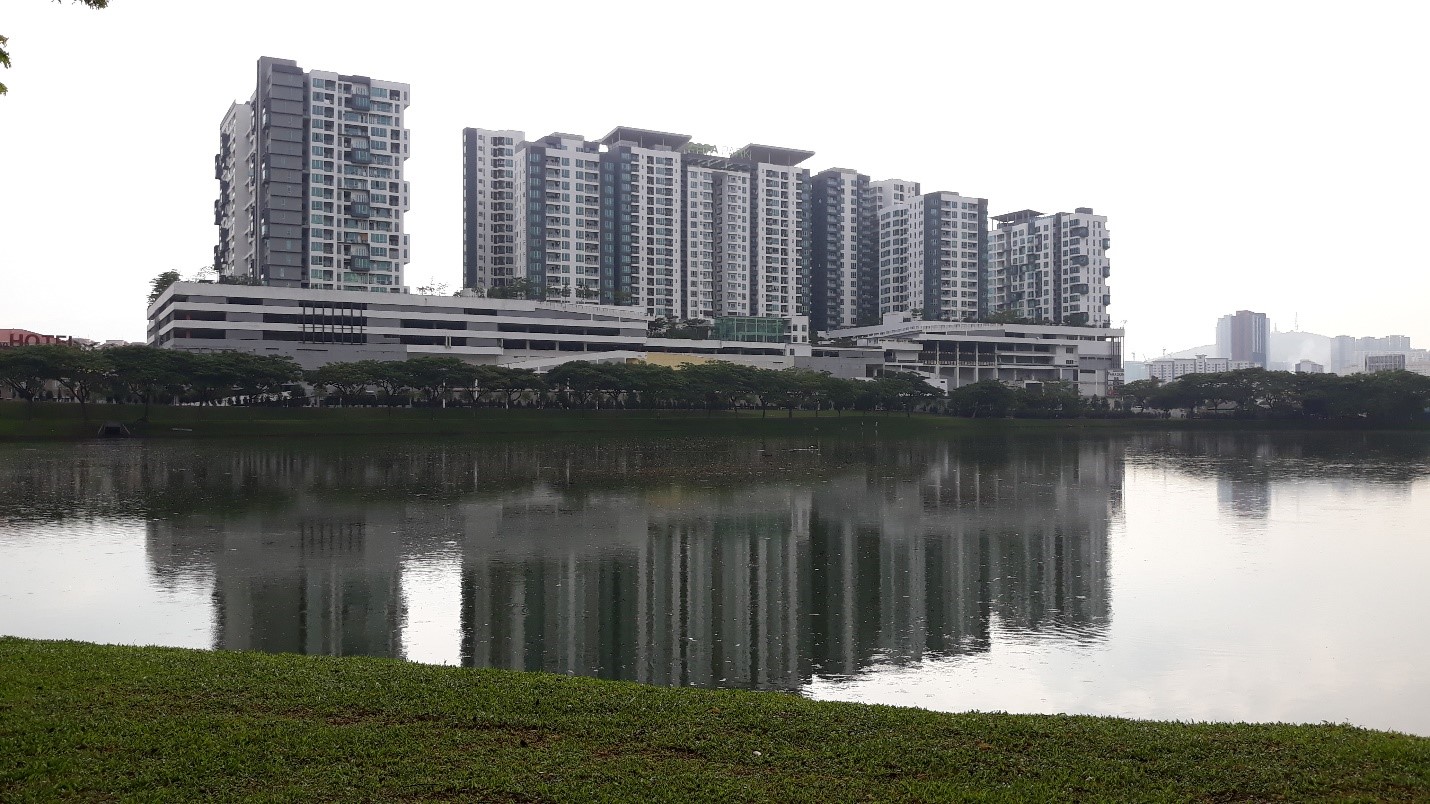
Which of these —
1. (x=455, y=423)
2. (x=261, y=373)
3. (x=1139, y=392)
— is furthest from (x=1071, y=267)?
(x=261, y=373)

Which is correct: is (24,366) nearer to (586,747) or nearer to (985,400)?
(586,747)

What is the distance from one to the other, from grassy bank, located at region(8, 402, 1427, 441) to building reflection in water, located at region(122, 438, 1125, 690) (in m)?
34.4

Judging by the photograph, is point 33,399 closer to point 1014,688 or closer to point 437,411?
point 437,411

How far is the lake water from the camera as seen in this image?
1580 centimetres

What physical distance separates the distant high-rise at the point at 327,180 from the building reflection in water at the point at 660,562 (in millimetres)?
81264

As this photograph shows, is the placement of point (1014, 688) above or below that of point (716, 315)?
below

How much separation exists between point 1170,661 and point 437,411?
83902 mm

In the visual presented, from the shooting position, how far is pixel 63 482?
43.0 meters

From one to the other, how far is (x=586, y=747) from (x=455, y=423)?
82911 millimetres

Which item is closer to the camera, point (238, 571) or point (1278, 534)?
point (238, 571)

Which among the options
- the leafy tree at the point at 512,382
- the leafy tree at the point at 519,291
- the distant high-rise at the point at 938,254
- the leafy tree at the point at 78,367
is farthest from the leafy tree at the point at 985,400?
the leafy tree at the point at 78,367

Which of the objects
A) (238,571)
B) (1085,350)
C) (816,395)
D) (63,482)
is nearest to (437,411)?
(816,395)

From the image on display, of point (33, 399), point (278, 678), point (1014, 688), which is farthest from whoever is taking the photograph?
point (33, 399)

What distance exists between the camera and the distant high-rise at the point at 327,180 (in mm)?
122500
